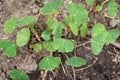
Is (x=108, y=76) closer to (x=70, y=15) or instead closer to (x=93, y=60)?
(x=93, y=60)

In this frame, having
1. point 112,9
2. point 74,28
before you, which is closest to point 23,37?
point 74,28

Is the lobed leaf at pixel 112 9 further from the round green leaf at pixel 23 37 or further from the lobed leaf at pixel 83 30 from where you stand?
the round green leaf at pixel 23 37

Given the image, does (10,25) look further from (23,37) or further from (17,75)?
(17,75)

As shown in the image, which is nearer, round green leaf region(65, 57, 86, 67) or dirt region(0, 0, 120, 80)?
round green leaf region(65, 57, 86, 67)

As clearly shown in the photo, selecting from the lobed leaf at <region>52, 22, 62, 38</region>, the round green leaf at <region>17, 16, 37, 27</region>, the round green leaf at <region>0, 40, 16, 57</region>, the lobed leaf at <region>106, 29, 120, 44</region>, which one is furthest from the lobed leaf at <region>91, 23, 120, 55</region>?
the round green leaf at <region>0, 40, 16, 57</region>

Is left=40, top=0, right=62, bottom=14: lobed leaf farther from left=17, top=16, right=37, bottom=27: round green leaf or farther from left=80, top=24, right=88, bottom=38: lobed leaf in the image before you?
left=80, top=24, right=88, bottom=38: lobed leaf

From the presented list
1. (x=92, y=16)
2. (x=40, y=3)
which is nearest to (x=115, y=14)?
(x=92, y=16)
